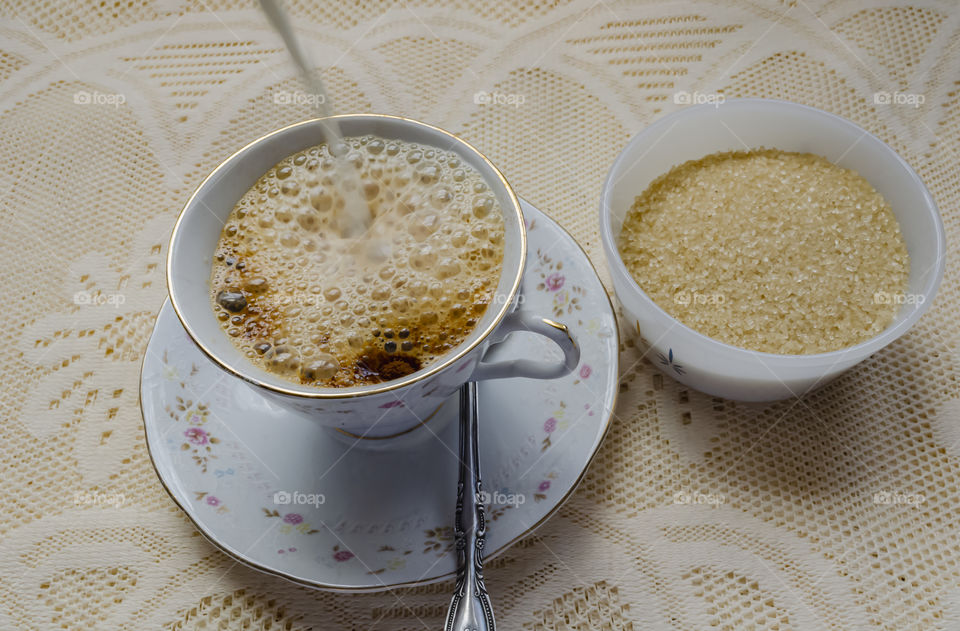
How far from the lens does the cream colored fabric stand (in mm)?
812

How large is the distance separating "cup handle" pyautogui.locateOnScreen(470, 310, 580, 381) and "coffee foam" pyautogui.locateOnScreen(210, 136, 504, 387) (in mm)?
39

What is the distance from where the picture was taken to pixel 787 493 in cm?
86

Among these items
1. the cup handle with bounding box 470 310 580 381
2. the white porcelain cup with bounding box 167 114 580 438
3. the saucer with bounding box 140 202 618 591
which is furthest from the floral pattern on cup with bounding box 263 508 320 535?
the cup handle with bounding box 470 310 580 381

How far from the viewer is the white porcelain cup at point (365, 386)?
67cm

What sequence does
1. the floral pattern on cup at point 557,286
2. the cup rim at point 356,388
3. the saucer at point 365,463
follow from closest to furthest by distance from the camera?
the cup rim at point 356,388, the saucer at point 365,463, the floral pattern on cup at point 557,286

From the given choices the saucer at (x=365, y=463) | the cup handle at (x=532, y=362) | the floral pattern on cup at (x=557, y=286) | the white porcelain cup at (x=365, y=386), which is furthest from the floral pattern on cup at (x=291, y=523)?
the floral pattern on cup at (x=557, y=286)

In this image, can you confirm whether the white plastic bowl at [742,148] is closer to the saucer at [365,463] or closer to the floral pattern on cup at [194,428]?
the saucer at [365,463]

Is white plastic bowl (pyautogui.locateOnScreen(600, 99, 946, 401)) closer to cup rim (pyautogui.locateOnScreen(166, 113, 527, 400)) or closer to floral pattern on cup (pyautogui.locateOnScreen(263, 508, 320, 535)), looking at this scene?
cup rim (pyautogui.locateOnScreen(166, 113, 527, 400))

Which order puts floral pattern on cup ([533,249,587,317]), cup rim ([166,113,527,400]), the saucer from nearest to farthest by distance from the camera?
cup rim ([166,113,527,400])
the saucer
floral pattern on cup ([533,249,587,317])

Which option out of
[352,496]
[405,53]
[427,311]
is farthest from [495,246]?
[405,53]

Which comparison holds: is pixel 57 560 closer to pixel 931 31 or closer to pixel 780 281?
pixel 780 281

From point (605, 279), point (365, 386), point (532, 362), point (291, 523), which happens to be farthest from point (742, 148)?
point (291, 523)

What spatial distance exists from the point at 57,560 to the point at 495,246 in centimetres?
62

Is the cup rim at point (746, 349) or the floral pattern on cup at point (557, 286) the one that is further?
the floral pattern on cup at point (557, 286)
